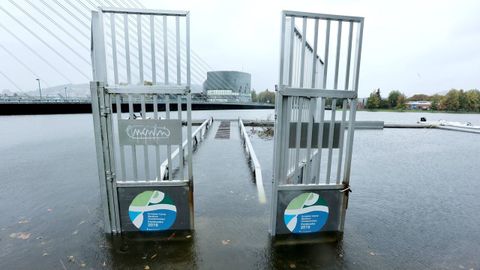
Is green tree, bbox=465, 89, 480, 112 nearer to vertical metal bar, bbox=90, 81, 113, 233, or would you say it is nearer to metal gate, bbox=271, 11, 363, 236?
metal gate, bbox=271, 11, 363, 236

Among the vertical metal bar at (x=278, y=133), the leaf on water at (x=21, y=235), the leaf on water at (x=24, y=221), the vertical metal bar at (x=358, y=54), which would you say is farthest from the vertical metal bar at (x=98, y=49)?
the vertical metal bar at (x=358, y=54)

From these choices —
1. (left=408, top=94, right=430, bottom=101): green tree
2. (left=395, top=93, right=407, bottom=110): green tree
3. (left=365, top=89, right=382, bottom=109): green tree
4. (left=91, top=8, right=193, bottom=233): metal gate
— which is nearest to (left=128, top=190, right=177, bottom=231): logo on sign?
(left=91, top=8, right=193, bottom=233): metal gate

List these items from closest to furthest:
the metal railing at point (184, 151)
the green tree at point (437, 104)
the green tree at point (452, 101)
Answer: the metal railing at point (184, 151), the green tree at point (452, 101), the green tree at point (437, 104)

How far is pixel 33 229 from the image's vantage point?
3.29 m

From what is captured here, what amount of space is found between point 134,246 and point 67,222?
137 cm

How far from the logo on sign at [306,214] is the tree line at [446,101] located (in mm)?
63734

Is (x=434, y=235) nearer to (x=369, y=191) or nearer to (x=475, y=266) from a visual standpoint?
(x=475, y=266)

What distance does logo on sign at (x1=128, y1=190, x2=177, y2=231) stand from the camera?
3.05 metres

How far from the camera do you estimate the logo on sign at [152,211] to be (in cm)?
305

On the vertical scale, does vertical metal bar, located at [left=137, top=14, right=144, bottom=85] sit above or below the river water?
above

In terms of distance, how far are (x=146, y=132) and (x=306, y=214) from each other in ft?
7.42

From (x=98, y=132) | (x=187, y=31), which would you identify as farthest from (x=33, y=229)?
(x=187, y=31)

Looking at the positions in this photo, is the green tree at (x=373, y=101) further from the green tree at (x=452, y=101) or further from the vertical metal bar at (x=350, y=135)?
the vertical metal bar at (x=350, y=135)

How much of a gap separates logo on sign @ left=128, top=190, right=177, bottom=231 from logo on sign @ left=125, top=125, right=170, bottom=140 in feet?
2.36
